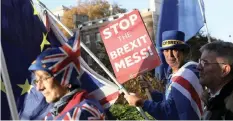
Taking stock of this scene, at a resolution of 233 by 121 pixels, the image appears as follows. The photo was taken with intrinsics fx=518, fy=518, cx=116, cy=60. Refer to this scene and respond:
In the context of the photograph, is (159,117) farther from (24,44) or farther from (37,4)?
(37,4)

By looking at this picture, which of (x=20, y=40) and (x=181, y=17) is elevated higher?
(x=20, y=40)

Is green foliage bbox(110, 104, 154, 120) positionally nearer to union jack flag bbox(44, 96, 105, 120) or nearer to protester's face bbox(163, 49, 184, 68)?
protester's face bbox(163, 49, 184, 68)

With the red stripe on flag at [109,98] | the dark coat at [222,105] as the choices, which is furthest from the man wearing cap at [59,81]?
the dark coat at [222,105]

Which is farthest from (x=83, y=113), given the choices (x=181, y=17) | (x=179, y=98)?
(x=181, y=17)

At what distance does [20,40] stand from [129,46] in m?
1.32

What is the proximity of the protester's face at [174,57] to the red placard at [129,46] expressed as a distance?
0.17m

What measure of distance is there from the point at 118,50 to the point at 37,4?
58.8 inches

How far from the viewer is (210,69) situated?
3904 mm

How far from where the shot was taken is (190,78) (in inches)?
169

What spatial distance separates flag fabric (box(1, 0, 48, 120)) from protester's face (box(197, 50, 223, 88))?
6.28 ft

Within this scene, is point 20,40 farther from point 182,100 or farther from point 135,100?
point 182,100

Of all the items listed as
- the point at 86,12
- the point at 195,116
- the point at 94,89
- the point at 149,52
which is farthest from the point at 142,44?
the point at 86,12

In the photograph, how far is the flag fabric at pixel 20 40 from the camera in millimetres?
5340

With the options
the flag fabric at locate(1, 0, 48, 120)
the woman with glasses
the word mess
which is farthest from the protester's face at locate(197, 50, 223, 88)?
the flag fabric at locate(1, 0, 48, 120)
